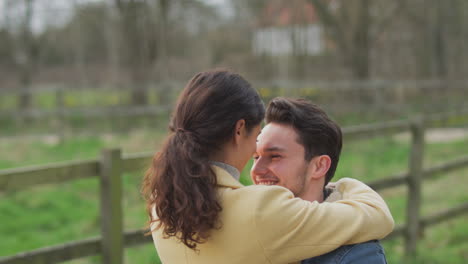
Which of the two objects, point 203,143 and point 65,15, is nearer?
point 203,143

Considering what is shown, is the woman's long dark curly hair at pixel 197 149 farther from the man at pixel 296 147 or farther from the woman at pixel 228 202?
the man at pixel 296 147

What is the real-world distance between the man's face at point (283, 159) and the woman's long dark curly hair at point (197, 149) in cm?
14

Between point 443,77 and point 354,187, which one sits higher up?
point 354,187

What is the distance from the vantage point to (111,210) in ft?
10.5

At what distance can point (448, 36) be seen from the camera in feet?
85.0

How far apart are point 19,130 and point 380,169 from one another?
31.2ft

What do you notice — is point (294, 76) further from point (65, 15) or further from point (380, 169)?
point (380, 169)

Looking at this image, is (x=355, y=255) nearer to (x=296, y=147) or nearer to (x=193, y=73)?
(x=296, y=147)

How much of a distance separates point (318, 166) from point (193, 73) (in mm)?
21450

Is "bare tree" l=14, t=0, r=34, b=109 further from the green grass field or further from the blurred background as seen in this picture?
the green grass field

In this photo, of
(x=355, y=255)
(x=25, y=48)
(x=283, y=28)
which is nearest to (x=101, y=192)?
(x=355, y=255)

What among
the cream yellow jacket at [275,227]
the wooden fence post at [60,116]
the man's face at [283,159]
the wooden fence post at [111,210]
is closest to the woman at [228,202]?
the cream yellow jacket at [275,227]

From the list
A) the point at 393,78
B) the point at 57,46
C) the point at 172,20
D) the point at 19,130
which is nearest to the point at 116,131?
the point at 19,130

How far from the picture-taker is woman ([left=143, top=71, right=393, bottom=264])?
1335 mm
